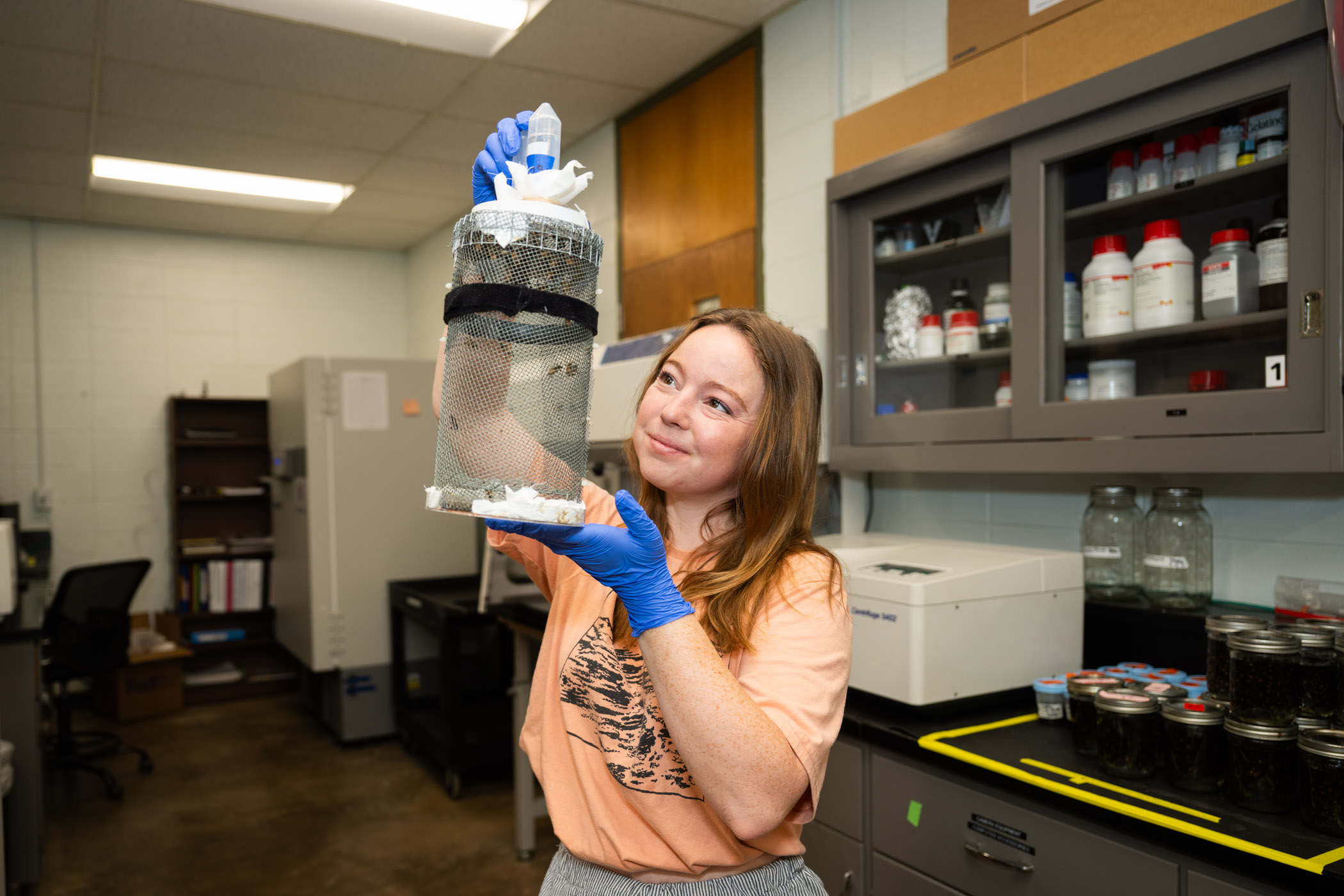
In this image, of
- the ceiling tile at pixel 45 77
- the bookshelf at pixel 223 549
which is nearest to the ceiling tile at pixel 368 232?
the bookshelf at pixel 223 549

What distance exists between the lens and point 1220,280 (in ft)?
5.09

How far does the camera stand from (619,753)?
1.01 m

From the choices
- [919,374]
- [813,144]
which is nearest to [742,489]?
[919,374]

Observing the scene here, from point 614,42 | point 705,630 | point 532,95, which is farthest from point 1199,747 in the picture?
point 532,95

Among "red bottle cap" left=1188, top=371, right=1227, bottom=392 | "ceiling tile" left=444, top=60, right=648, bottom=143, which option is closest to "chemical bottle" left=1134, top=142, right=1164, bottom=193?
"red bottle cap" left=1188, top=371, right=1227, bottom=392

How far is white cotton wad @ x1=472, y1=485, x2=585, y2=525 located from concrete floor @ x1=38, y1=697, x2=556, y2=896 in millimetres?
2447

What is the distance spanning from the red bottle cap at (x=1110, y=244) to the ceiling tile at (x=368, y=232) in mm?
4433

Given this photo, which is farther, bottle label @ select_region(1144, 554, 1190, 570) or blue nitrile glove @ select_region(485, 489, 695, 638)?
bottle label @ select_region(1144, 554, 1190, 570)

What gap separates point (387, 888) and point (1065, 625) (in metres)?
2.25

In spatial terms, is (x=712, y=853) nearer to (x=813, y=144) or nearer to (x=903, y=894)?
(x=903, y=894)

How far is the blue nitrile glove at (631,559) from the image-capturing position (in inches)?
32.9

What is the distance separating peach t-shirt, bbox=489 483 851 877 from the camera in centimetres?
92

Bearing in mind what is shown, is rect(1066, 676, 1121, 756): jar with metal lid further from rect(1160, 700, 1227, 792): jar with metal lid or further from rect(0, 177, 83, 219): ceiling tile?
rect(0, 177, 83, 219): ceiling tile

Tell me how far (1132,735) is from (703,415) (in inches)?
36.5
